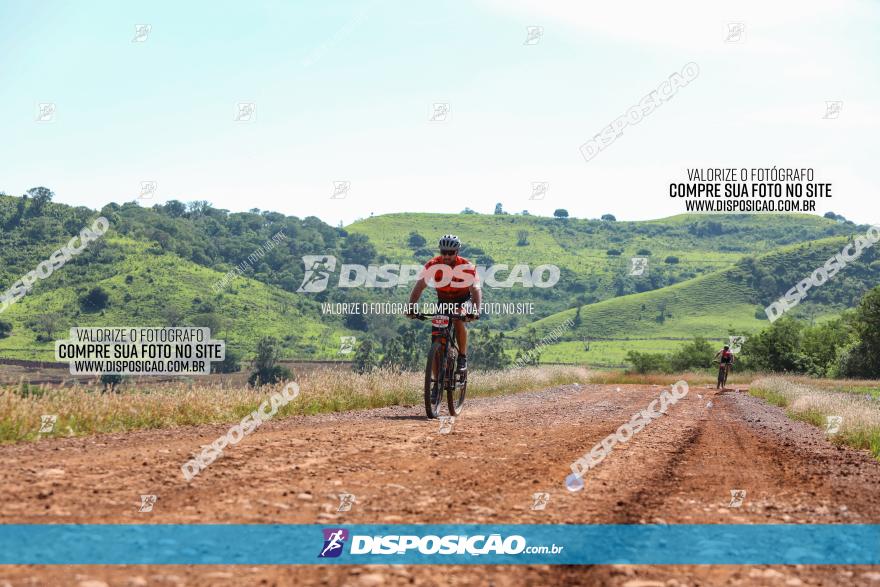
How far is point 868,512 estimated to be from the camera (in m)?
6.07

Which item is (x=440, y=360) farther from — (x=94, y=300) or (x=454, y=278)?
(x=94, y=300)

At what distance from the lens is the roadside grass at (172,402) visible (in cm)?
942

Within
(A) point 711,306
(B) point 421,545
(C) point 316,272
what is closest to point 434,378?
(B) point 421,545

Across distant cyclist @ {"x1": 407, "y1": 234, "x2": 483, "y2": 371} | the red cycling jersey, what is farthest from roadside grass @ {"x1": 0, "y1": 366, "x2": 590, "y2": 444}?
the red cycling jersey

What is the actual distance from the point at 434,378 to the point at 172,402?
4432mm

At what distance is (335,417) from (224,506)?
24.1 ft

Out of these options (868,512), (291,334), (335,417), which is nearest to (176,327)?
(291,334)

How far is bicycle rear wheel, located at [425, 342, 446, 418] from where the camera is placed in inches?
481

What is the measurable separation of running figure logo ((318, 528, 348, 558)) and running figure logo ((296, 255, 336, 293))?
15815 cm

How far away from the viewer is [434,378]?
12438mm

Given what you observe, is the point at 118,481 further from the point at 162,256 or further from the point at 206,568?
the point at 162,256

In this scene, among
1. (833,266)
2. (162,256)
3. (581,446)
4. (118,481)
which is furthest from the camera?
(833,266)

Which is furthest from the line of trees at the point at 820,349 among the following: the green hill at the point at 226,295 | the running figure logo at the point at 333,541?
the green hill at the point at 226,295

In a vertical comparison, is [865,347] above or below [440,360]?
below
